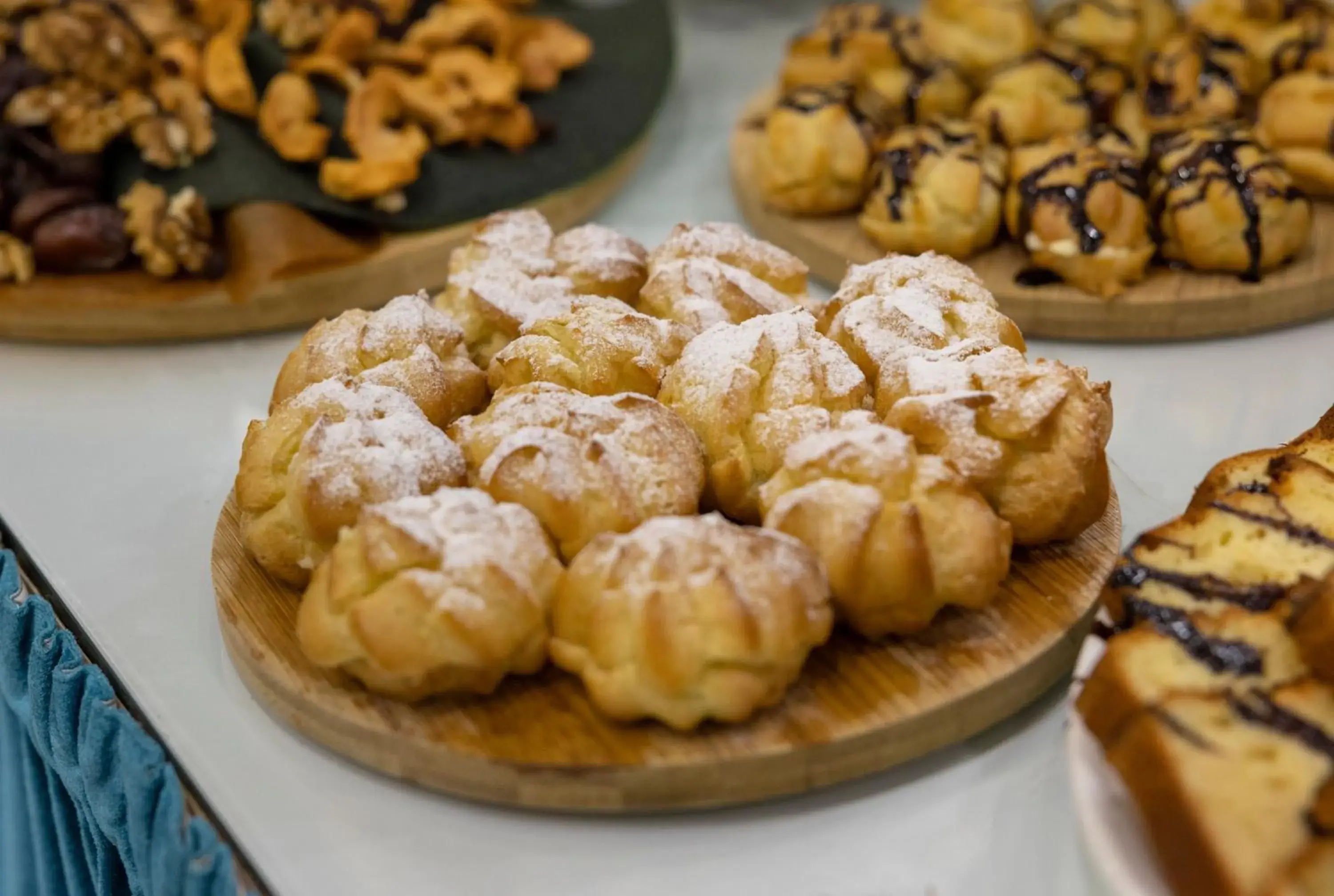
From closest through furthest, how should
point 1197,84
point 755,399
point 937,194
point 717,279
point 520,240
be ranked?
point 755,399
point 717,279
point 520,240
point 937,194
point 1197,84

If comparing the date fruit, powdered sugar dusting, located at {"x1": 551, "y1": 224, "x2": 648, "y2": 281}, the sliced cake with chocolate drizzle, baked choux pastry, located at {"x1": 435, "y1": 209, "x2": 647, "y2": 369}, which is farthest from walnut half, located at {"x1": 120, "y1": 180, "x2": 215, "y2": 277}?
the sliced cake with chocolate drizzle

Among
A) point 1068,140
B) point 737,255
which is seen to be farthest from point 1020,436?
point 1068,140

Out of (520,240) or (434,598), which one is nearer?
(434,598)

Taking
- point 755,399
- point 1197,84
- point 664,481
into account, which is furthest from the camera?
point 1197,84

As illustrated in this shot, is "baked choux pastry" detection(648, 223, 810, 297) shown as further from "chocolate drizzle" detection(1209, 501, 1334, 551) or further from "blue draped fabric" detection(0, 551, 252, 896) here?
"blue draped fabric" detection(0, 551, 252, 896)

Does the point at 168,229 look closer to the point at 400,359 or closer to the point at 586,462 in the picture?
the point at 400,359

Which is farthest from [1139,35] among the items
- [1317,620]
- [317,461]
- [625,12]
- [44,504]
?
[44,504]

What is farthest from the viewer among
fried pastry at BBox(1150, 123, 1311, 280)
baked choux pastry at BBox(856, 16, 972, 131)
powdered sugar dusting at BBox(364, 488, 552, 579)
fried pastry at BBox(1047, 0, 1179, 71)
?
fried pastry at BBox(1047, 0, 1179, 71)
